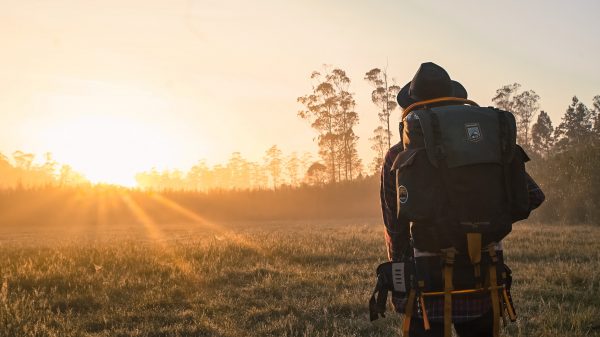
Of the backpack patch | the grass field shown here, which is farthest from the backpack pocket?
the grass field

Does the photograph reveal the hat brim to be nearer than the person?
No

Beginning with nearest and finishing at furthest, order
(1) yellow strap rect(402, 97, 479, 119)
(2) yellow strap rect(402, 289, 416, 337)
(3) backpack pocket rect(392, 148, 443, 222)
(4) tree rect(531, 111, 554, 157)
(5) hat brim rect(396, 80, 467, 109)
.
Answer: (3) backpack pocket rect(392, 148, 443, 222) < (2) yellow strap rect(402, 289, 416, 337) < (1) yellow strap rect(402, 97, 479, 119) < (5) hat brim rect(396, 80, 467, 109) < (4) tree rect(531, 111, 554, 157)

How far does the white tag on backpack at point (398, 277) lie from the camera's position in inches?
113

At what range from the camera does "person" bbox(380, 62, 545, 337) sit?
9.39 ft

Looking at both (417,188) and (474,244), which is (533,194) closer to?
(474,244)

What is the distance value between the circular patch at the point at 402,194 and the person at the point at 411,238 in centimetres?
17

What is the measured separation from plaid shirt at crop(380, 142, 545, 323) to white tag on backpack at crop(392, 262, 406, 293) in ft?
0.27

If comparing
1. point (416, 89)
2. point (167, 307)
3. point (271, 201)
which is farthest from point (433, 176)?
point (271, 201)

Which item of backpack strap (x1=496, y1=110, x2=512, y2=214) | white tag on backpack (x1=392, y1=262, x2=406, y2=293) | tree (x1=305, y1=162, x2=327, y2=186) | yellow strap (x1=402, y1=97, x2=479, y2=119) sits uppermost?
tree (x1=305, y1=162, x2=327, y2=186)

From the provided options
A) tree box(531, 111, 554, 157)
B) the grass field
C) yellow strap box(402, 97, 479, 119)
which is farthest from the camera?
tree box(531, 111, 554, 157)

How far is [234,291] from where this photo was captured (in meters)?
7.82

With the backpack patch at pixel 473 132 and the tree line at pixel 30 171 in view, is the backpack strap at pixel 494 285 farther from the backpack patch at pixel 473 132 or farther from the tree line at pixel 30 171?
the tree line at pixel 30 171

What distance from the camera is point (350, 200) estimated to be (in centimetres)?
4403

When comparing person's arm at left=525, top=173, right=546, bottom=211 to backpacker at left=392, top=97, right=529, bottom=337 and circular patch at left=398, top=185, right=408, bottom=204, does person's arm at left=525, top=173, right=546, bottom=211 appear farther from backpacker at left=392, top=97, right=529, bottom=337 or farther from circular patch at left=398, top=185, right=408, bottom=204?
circular patch at left=398, top=185, right=408, bottom=204
